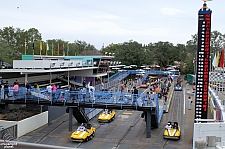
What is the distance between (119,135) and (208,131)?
26.6 ft

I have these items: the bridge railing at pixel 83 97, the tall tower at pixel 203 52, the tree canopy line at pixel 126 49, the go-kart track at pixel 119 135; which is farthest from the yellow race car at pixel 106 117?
the tree canopy line at pixel 126 49

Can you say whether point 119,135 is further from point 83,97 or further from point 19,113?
point 19,113

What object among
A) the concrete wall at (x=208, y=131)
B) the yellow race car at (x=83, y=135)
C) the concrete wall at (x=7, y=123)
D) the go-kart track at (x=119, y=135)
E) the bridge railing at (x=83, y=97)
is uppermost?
the bridge railing at (x=83, y=97)

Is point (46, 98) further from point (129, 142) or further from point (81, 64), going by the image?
point (81, 64)

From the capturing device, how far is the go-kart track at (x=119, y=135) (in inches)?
749

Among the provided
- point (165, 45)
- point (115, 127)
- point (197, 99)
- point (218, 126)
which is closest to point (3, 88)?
point (115, 127)

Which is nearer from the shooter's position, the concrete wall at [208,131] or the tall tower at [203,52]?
the concrete wall at [208,131]

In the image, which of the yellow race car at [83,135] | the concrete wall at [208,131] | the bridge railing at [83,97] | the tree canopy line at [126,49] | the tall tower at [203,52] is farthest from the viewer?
the tree canopy line at [126,49]

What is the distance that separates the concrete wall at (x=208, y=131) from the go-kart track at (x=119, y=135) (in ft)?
13.1

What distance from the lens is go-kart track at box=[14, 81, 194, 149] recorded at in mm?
19016

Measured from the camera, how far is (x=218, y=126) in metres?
14.6

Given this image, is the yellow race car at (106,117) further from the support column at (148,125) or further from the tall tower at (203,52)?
the tall tower at (203,52)

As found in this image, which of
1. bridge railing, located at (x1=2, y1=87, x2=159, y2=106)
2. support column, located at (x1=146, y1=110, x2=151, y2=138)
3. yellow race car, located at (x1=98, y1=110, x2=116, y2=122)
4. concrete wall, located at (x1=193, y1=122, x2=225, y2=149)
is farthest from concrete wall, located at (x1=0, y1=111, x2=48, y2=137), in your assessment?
concrete wall, located at (x1=193, y1=122, x2=225, y2=149)

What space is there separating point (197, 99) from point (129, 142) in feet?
18.1
